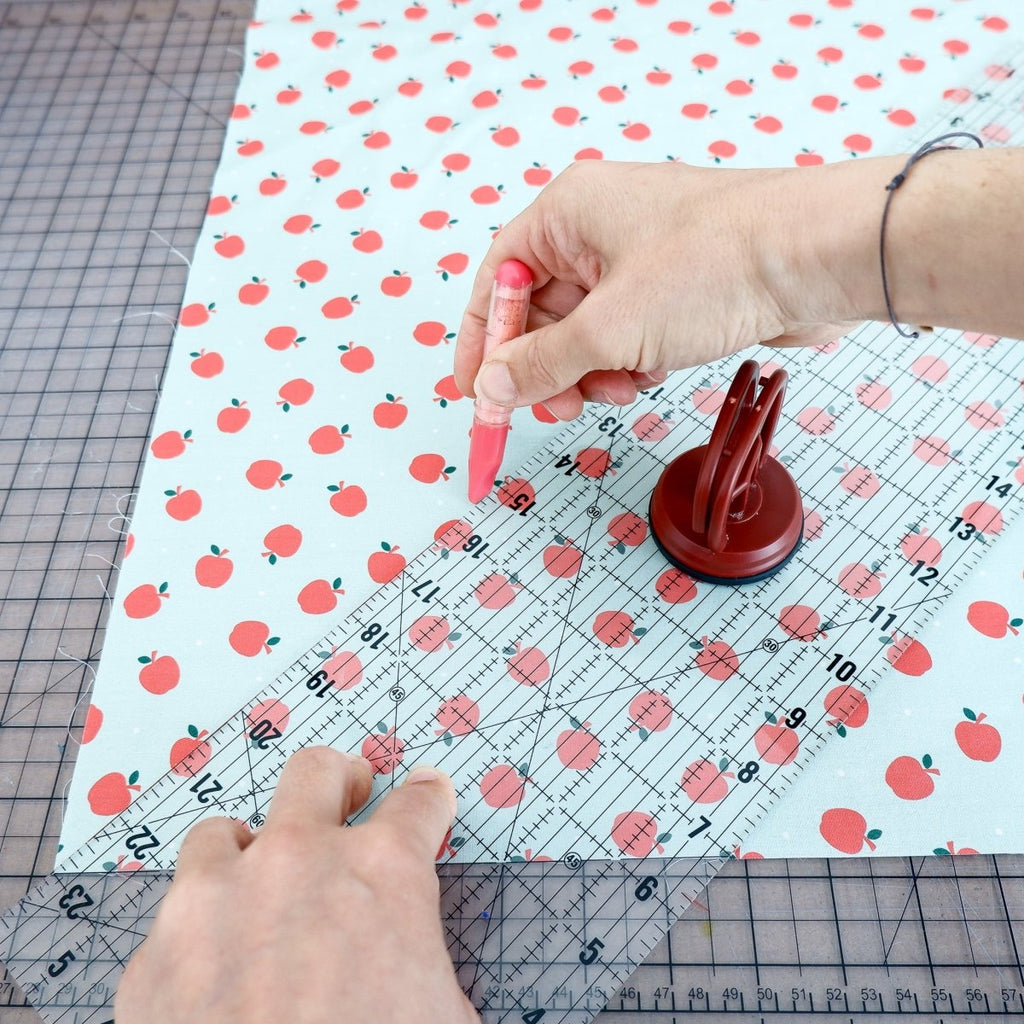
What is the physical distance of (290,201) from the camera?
1462 millimetres

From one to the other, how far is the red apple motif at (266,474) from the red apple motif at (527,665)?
415mm

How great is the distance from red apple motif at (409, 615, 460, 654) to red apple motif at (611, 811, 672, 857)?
0.93ft

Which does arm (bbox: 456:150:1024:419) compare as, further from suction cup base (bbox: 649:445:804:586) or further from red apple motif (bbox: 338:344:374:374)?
red apple motif (bbox: 338:344:374:374)

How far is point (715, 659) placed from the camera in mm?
1004

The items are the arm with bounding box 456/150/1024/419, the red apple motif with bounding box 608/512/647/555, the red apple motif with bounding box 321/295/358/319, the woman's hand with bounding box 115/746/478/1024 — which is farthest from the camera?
the red apple motif with bounding box 321/295/358/319

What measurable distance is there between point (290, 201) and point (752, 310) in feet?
3.02

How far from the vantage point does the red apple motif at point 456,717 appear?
0.97 meters

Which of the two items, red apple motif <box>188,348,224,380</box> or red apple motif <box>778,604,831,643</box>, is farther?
red apple motif <box>188,348,224,380</box>

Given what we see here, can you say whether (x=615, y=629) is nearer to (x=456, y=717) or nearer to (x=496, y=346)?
(x=456, y=717)

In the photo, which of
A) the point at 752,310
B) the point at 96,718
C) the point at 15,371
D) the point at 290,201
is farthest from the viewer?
the point at 290,201

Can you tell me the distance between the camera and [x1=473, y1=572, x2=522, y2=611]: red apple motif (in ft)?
3.44

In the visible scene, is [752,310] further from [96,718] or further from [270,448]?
[96,718]

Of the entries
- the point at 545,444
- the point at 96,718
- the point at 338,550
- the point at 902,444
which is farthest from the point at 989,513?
the point at 96,718

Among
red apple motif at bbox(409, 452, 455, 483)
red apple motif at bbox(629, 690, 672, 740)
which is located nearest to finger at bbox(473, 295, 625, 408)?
red apple motif at bbox(409, 452, 455, 483)
